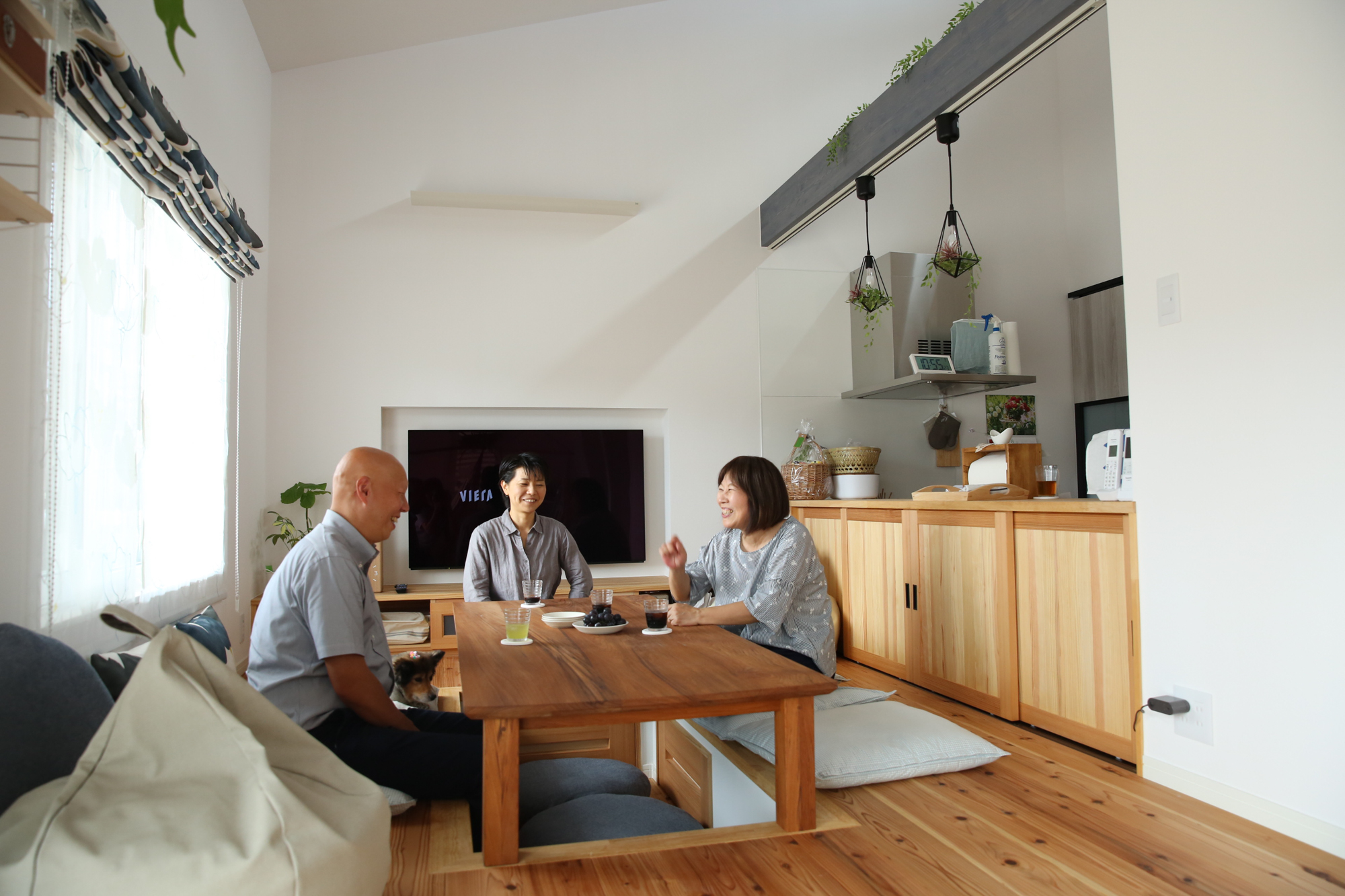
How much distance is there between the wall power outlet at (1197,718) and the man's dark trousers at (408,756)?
6.67ft

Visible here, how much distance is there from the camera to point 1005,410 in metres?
5.58

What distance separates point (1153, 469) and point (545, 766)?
6.83 feet

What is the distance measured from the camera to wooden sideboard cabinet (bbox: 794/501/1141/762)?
2.77m

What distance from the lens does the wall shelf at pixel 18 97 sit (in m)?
1.37

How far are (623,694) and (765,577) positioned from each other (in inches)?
45.4

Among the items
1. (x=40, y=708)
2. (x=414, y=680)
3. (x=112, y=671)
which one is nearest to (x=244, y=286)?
(x=414, y=680)

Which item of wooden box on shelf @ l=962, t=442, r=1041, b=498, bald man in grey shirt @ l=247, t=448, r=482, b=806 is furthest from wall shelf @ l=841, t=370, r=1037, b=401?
bald man in grey shirt @ l=247, t=448, r=482, b=806

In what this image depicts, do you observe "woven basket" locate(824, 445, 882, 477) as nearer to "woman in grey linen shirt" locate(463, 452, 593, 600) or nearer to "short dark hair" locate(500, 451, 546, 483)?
"woman in grey linen shirt" locate(463, 452, 593, 600)

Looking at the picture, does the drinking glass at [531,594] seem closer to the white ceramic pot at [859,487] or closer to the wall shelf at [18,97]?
the wall shelf at [18,97]

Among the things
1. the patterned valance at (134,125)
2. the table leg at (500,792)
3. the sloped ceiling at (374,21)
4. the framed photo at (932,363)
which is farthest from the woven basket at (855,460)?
the table leg at (500,792)

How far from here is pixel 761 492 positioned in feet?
9.64

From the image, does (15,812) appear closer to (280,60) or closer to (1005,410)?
(280,60)

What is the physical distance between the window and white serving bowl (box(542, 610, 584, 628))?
1.26 m

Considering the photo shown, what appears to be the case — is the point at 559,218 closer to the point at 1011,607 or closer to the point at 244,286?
the point at 244,286
